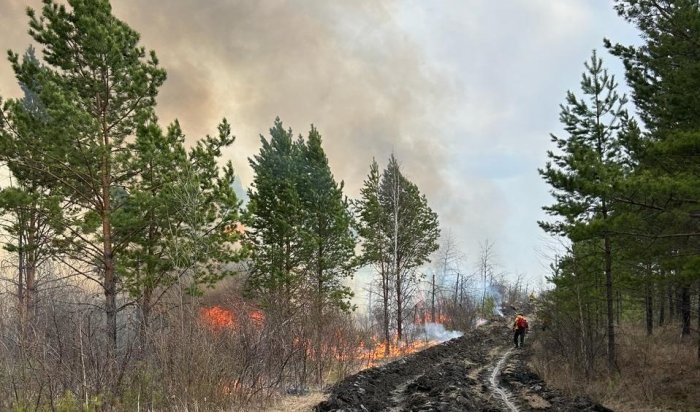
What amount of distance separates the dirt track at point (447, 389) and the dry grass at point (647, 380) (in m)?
0.71

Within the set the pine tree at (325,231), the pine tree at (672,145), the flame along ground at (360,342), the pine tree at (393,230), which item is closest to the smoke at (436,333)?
the flame along ground at (360,342)

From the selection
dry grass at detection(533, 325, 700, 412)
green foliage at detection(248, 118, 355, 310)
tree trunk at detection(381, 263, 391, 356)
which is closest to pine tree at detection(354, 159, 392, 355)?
tree trunk at detection(381, 263, 391, 356)

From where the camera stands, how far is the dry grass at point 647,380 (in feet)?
37.0

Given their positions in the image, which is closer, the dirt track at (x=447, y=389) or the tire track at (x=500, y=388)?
the dirt track at (x=447, y=389)

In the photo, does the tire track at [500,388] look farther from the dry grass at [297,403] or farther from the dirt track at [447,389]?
the dry grass at [297,403]

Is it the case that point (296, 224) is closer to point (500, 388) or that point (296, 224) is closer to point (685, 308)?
point (500, 388)

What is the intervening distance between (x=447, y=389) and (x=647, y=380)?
5799mm

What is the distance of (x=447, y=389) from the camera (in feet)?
43.2

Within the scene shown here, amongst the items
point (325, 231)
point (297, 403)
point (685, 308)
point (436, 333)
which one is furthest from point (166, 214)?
point (436, 333)

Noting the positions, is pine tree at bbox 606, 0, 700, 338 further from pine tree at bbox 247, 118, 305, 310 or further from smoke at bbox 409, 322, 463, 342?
smoke at bbox 409, 322, 463, 342

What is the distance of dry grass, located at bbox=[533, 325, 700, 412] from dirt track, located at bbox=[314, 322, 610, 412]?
71cm

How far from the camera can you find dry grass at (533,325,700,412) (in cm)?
1127

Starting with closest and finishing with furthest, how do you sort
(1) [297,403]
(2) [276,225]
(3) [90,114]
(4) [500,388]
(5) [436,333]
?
(1) [297,403] < (3) [90,114] < (4) [500,388] < (2) [276,225] < (5) [436,333]

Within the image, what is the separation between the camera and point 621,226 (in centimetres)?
1000
